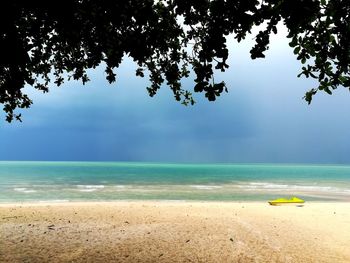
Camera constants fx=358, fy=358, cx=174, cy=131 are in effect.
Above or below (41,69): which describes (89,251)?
below

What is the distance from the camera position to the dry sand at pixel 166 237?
9688 millimetres

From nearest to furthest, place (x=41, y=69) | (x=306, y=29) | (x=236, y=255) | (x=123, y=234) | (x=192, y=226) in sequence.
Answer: (x=306, y=29) → (x=236, y=255) → (x=41, y=69) → (x=123, y=234) → (x=192, y=226)

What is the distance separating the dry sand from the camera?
9.69 meters

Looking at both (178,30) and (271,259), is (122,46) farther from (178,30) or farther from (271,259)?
(271,259)

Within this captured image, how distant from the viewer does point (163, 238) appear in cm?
1174

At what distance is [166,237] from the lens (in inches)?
468

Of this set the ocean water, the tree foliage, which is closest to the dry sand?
the tree foliage

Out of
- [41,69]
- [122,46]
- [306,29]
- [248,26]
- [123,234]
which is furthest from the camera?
[123,234]

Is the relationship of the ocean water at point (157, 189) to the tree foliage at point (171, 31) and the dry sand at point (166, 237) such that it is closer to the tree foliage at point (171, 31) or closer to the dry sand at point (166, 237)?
the dry sand at point (166, 237)

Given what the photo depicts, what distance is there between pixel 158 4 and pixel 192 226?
847 cm

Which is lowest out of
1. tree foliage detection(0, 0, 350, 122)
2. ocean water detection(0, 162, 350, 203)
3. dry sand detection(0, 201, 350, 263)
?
ocean water detection(0, 162, 350, 203)

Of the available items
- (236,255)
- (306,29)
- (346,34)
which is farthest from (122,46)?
(236,255)

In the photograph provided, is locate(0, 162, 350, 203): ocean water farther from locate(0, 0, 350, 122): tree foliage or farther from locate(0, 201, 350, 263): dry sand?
locate(0, 0, 350, 122): tree foliage

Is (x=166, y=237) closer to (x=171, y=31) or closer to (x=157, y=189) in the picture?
(x=171, y=31)
